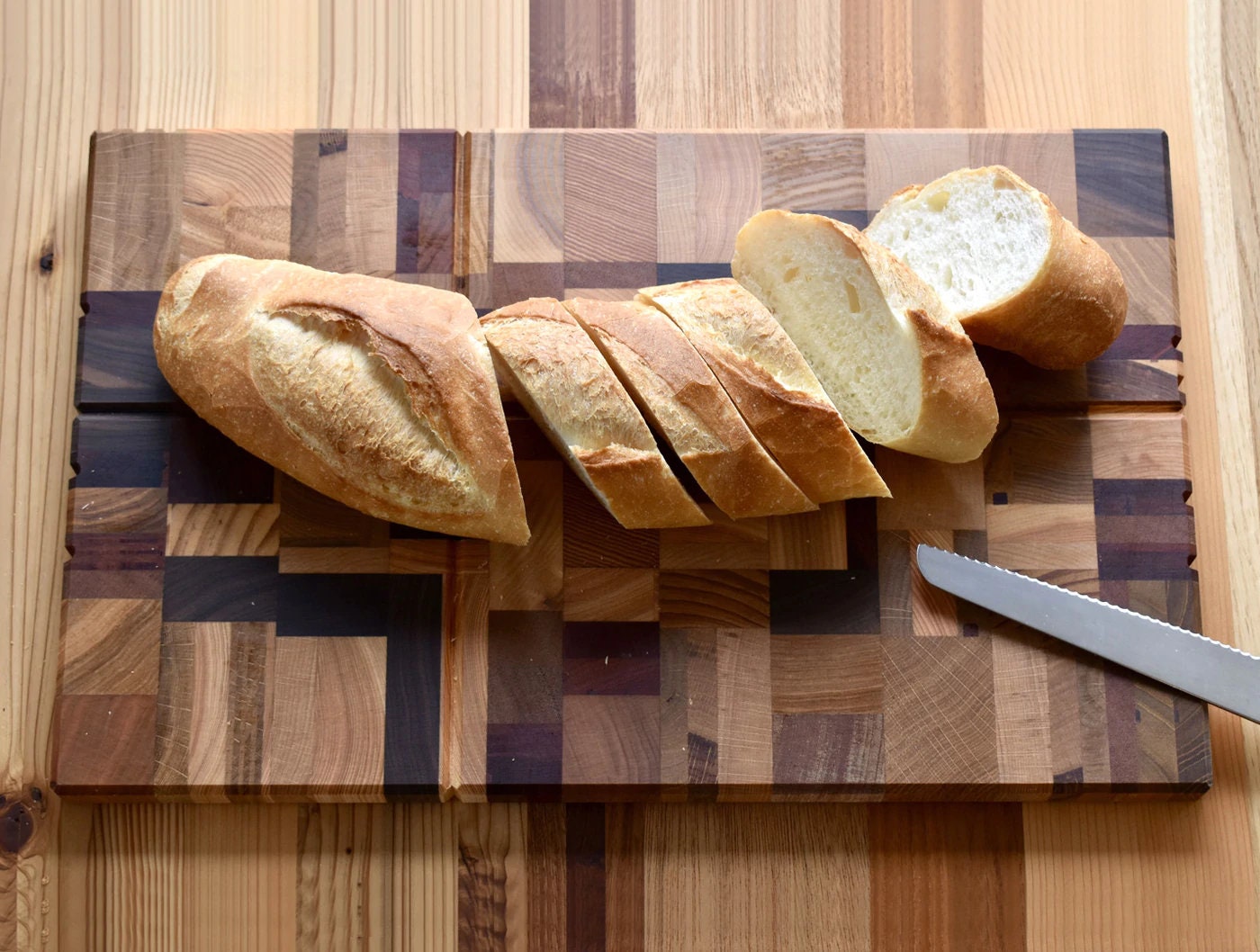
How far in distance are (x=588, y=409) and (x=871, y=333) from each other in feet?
1.85

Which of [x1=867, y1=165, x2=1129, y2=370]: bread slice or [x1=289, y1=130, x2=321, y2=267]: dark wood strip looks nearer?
[x1=867, y1=165, x2=1129, y2=370]: bread slice

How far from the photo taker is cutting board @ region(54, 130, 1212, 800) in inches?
73.3

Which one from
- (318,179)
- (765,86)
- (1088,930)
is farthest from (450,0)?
(1088,930)

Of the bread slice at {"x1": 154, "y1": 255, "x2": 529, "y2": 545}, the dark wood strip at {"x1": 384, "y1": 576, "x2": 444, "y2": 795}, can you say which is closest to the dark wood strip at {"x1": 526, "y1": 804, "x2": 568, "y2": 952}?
the dark wood strip at {"x1": 384, "y1": 576, "x2": 444, "y2": 795}

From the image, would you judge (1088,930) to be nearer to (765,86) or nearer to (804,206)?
(804,206)

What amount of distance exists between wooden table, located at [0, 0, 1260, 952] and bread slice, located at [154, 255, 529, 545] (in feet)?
1.56

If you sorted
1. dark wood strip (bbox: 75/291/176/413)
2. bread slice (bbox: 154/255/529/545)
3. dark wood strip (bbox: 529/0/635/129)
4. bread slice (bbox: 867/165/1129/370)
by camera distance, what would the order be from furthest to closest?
dark wood strip (bbox: 529/0/635/129) < dark wood strip (bbox: 75/291/176/413) < bread slice (bbox: 867/165/1129/370) < bread slice (bbox: 154/255/529/545)

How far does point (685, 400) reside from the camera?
1692 millimetres

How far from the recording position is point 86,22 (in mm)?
2055

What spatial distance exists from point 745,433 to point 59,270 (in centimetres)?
150

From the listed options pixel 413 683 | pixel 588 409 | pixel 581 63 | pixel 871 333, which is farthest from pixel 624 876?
pixel 581 63

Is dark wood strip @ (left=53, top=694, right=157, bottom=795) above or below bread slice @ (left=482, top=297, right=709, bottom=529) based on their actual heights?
below

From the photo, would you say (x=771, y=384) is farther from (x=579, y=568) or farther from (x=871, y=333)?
(x=579, y=568)

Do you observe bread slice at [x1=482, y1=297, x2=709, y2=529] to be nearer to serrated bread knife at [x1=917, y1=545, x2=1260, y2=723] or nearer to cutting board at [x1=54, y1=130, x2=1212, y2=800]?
cutting board at [x1=54, y1=130, x2=1212, y2=800]
